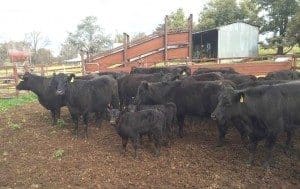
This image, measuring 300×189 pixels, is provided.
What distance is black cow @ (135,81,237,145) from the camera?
9.02 metres

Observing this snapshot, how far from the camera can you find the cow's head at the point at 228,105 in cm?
780

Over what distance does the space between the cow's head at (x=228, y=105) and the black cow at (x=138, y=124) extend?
1224 millimetres

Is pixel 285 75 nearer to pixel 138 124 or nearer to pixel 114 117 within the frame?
pixel 138 124

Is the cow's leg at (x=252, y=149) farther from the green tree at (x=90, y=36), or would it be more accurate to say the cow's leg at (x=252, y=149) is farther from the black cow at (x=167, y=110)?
the green tree at (x=90, y=36)

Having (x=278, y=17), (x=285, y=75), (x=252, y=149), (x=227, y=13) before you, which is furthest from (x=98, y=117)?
(x=227, y=13)

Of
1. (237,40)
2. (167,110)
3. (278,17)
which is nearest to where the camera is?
(167,110)

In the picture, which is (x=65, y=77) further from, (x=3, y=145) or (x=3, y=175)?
(x=3, y=175)

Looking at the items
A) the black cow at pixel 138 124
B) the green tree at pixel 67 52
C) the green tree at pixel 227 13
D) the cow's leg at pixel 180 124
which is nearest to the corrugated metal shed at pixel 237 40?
the green tree at pixel 227 13

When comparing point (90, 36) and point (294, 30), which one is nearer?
point (294, 30)

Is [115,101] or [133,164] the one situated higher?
[115,101]

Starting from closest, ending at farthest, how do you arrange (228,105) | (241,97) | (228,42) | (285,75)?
(241,97) < (228,105) < (285,75) < (228,42)

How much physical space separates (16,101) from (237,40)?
83.8ft

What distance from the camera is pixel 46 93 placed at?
1142 cm

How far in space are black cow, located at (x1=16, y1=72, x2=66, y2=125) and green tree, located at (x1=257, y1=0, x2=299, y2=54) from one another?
3160 centimetres
